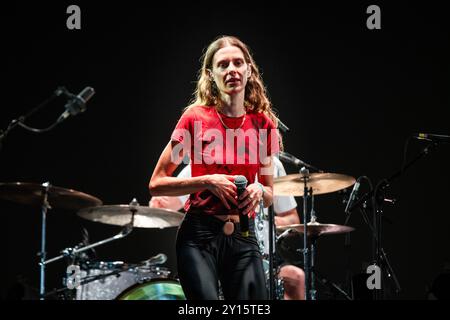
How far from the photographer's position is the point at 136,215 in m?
4.67

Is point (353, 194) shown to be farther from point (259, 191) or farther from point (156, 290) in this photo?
point (259, 191)

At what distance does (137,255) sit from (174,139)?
3.30 metres

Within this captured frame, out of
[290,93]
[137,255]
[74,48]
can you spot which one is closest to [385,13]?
[290,93]

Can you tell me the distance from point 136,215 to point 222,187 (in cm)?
257

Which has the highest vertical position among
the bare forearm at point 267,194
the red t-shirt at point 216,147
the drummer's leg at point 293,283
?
the red t-shirt at point 216,147

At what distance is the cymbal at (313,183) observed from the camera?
430 cm

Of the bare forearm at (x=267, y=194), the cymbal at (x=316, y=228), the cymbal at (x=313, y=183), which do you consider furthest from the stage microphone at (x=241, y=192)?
the cymbal at (x=316, y=228)

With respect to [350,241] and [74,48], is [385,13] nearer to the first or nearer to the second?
[350,241]

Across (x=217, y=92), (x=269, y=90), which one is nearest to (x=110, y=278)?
(x=269, y=90)

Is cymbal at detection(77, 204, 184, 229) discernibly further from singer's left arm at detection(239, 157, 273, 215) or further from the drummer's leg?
singer's left arm at detection(239, 157, 273, 215)

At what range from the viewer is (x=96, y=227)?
18.2 feet

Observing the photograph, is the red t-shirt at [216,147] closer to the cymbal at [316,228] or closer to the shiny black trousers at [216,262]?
the shiny black trousers at [216,262]

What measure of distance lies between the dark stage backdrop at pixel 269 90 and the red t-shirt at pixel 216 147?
2949 mm
